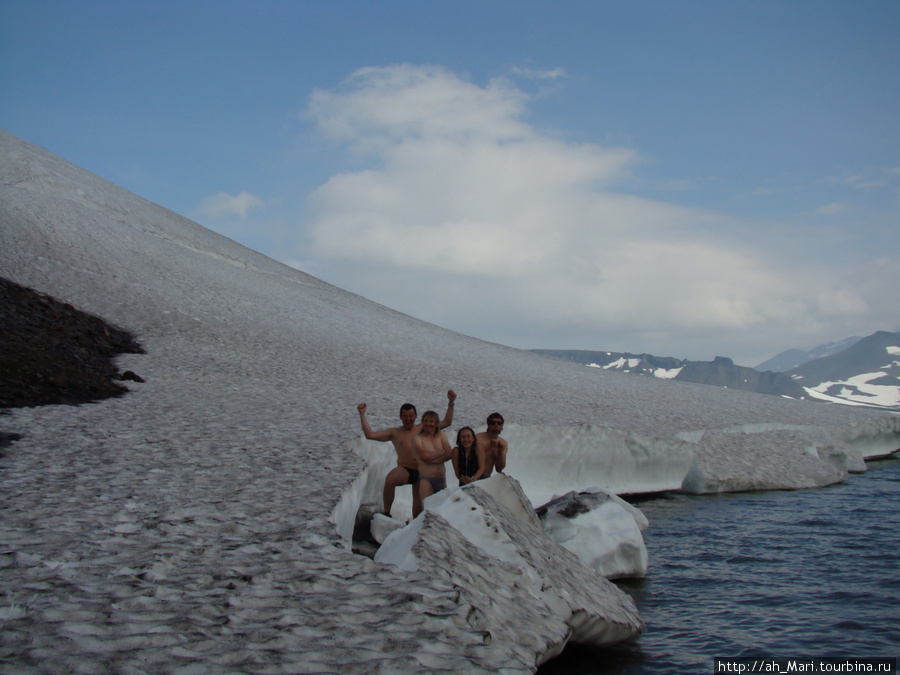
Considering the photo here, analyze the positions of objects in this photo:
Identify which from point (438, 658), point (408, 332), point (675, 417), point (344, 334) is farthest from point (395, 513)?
point (408, 332)

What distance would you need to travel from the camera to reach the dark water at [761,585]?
18.1 ft

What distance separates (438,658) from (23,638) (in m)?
1.85

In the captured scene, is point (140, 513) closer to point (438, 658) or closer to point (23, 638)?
point (23, 638)

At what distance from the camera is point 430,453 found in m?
7.54

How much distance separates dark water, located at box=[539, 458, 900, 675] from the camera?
5.52 m

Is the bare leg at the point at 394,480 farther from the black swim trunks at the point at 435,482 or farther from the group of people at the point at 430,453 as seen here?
the black swim trunks at the point at 435,482

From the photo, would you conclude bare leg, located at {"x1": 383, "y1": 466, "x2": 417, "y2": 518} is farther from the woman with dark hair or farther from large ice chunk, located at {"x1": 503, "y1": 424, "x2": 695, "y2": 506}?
large ice chunk, located at {"x1": 503, "y1": 424, "x2": 695, "y2": 506}

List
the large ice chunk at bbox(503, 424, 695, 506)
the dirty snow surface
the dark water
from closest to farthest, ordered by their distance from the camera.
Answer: the dirty snow surface, the dark water, the large ice chunk at bbox(503, 424, 695, 506)

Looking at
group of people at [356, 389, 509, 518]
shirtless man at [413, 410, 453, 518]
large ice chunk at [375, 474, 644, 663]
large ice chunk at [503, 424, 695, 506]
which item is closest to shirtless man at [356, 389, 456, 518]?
group of people at [356, 389, 509, 518]

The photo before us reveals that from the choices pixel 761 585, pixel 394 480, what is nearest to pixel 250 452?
pixel 394 480

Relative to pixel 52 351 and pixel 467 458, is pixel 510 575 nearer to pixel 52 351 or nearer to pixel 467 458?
pixel 467 458

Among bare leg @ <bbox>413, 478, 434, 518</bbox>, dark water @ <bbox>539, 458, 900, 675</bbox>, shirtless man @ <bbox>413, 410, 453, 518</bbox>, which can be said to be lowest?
dark water @ <bbox>539, 458, 900, 675</bbox>

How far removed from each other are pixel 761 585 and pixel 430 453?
3613 mm

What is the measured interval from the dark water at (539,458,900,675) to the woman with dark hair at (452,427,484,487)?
192cm
